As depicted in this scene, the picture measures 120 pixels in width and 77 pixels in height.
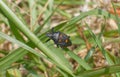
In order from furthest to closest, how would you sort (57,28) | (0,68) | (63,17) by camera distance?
(63,17)
(57,28)
(0,68)

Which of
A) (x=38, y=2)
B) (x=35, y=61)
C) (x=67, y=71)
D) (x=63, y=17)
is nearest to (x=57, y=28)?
(x=35, y=61)

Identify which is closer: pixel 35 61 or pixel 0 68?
pixel 0 68

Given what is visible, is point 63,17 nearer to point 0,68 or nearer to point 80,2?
point 80,2

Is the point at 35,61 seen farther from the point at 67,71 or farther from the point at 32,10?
the point at 32,10

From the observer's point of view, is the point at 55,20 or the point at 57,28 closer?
the point at 57,28

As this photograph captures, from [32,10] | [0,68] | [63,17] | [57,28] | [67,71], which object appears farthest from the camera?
[63,17]

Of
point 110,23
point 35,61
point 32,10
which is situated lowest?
point 110,23

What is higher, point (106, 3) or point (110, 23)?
point (106, 3)

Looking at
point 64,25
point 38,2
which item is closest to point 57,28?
point 64,25

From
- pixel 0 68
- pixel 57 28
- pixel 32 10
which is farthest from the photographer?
pixel 32 10
